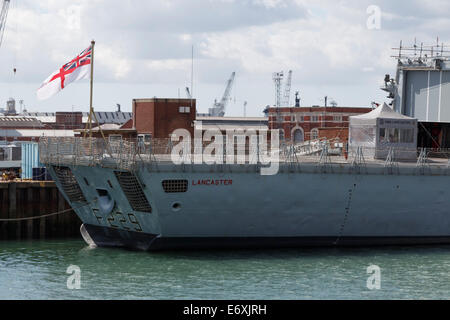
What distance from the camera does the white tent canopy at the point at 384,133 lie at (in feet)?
132

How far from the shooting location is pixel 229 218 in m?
35.5

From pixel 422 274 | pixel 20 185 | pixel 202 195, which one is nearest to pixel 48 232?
pixel 20 185

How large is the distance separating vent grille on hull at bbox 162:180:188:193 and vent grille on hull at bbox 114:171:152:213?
1.19 metres

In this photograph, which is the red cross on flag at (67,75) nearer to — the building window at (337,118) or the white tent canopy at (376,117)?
the white tent canopy at (376,117)

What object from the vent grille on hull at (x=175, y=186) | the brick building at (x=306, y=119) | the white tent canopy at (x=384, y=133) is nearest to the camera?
the vent grille on hull at (x=175, y=186)

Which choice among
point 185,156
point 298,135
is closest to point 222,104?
point 298,135

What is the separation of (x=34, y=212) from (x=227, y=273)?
16625 millimetres

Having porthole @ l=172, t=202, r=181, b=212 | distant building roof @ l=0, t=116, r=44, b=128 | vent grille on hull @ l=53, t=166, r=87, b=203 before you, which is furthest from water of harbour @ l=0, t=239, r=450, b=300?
distant building roof @ l=0, t=116, r=44, b=128

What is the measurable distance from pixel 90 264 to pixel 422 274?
14.5 meters

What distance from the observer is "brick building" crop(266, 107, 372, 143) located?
11044cm

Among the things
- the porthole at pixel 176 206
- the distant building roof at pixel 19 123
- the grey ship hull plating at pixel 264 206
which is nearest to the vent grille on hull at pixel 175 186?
the grey ship hull plating at pixel 264 206

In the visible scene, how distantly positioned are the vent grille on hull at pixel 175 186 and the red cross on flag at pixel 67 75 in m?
6.44

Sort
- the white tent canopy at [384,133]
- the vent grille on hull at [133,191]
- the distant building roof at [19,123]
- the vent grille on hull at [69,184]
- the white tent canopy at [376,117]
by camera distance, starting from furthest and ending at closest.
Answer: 1. the distant building roof at [19,123]
2. the white tent canopy at [376,117]
3. the white tent canopy at [384,133]
4. the vent grille on hull at [69,184]
5. the vent grille on hull at [133,191]
